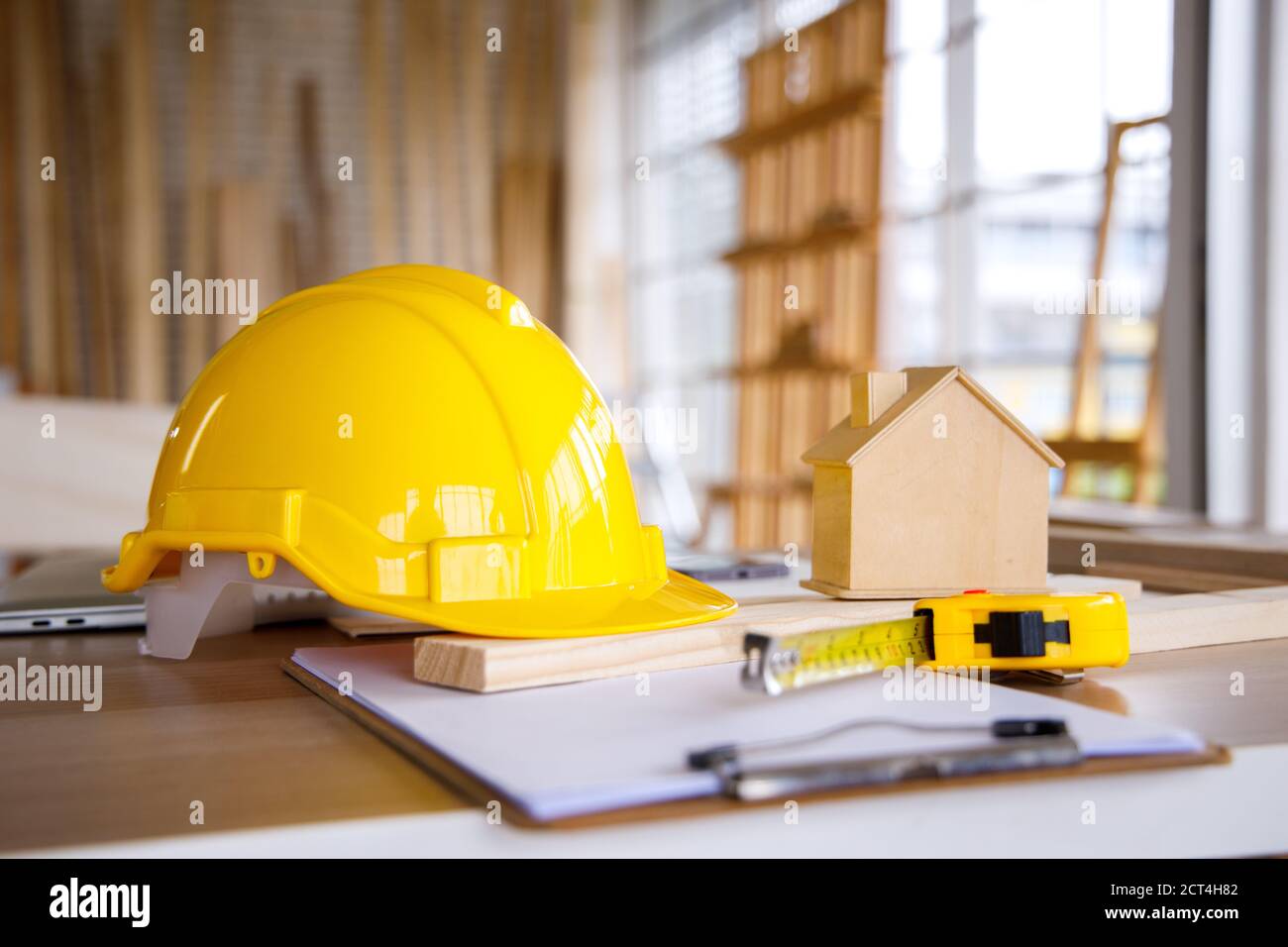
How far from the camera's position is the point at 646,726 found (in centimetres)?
71

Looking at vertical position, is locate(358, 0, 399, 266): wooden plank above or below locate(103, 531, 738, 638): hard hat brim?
above

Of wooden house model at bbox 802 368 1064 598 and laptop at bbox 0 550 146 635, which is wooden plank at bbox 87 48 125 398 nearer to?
laptop at bbox 0 550 146 635

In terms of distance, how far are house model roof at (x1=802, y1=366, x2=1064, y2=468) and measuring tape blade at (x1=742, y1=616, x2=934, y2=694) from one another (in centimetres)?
20

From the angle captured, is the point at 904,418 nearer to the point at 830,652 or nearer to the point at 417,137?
the point at 830,652

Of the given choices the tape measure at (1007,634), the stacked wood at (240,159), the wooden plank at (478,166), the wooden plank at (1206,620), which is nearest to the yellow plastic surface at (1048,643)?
the tape measure at (1007,634)

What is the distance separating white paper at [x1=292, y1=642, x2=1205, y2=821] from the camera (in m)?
0.59

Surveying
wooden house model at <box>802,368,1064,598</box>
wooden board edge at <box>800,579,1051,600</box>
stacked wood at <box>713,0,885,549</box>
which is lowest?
wooden board edge at <box>800,579,1051,600</box>

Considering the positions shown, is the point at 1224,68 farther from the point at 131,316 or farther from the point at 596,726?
the point at 131,316

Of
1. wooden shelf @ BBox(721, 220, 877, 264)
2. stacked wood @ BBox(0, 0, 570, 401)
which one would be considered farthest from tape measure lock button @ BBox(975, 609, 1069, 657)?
stacked wood @ BBox(0, 0, 570, 401)

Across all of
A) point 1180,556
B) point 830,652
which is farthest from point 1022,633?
point 1180,556

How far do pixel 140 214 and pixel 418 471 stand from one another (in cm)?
668

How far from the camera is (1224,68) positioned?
3768 mm
